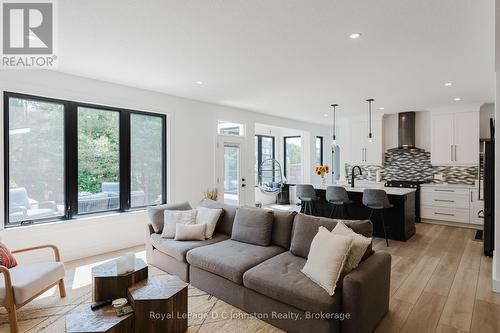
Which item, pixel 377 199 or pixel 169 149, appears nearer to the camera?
pixel 377 199

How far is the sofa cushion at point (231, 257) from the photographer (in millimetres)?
2621

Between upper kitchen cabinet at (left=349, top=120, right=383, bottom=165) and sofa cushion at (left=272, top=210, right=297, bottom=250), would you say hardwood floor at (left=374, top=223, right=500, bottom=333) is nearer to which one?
sofa cushion at (left=272, top=210, right=297, bottom=250)

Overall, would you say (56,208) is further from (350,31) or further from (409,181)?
(409,181)

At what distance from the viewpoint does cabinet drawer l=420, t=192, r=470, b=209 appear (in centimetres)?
586

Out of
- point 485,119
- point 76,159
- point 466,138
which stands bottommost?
point 76,159

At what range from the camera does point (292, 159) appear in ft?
32.2

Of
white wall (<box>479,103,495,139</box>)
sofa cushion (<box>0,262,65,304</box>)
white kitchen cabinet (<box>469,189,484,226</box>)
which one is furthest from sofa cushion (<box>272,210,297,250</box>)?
white wall (<box>479,103,495,139</box>)

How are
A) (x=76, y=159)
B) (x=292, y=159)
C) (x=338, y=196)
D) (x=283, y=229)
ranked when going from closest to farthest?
(x=283, y=229) < (x=76, y=159) < (x=338, y=196) < (x=292, y=159)

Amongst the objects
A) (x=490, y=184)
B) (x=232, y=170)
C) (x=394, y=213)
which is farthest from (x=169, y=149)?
(x=490, y=184)

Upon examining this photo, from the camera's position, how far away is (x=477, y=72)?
3816 mm

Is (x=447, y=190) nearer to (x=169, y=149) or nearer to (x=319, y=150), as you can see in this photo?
(x=319, y=150)

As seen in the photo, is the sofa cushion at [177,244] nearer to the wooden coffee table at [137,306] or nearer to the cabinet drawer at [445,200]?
the wooden coffee table at [137,306]

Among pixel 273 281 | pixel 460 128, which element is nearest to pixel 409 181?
Answer: pixel 460 128

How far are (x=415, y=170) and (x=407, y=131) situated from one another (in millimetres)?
1015
